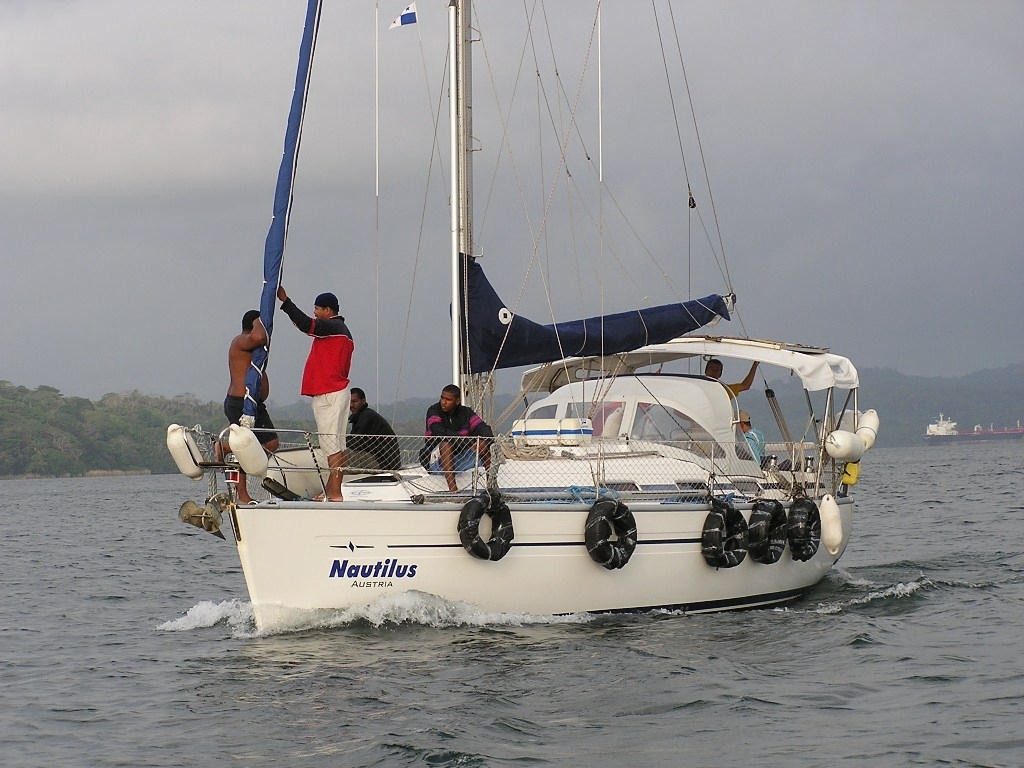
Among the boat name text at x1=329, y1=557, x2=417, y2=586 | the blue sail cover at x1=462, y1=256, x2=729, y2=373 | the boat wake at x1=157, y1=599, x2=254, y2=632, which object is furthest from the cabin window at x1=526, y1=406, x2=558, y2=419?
the boat name text at x1=329, y1=557, x2=417, y2=586

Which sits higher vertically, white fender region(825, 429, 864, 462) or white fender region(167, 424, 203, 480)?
white fender region(167, 424, 203, 480)

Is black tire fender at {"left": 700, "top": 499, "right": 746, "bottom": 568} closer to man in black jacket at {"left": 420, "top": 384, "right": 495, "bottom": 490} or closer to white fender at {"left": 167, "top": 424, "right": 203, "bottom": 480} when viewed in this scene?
man in black jacket at {"left": 420, "top": 384, "right": 495, "bottom": 490}

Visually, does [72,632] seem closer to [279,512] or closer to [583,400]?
[279,512]

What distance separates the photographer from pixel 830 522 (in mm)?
14305

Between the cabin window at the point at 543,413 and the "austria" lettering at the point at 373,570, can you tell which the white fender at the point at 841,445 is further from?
the "austria" lettering at the point at 373,570

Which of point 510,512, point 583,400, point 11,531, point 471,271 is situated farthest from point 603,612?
point 11,531

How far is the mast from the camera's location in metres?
13.4

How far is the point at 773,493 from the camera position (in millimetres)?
14375

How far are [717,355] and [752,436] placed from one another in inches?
46.1

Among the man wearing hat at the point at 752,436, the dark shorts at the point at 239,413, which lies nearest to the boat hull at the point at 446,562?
the dark shorts at the point at 239,413

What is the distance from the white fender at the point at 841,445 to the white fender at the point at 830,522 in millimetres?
526

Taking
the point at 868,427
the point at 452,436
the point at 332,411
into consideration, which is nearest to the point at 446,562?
the point at 452,436

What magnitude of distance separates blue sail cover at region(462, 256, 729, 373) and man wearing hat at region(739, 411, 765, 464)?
1319 mm

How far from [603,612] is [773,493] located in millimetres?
3206
